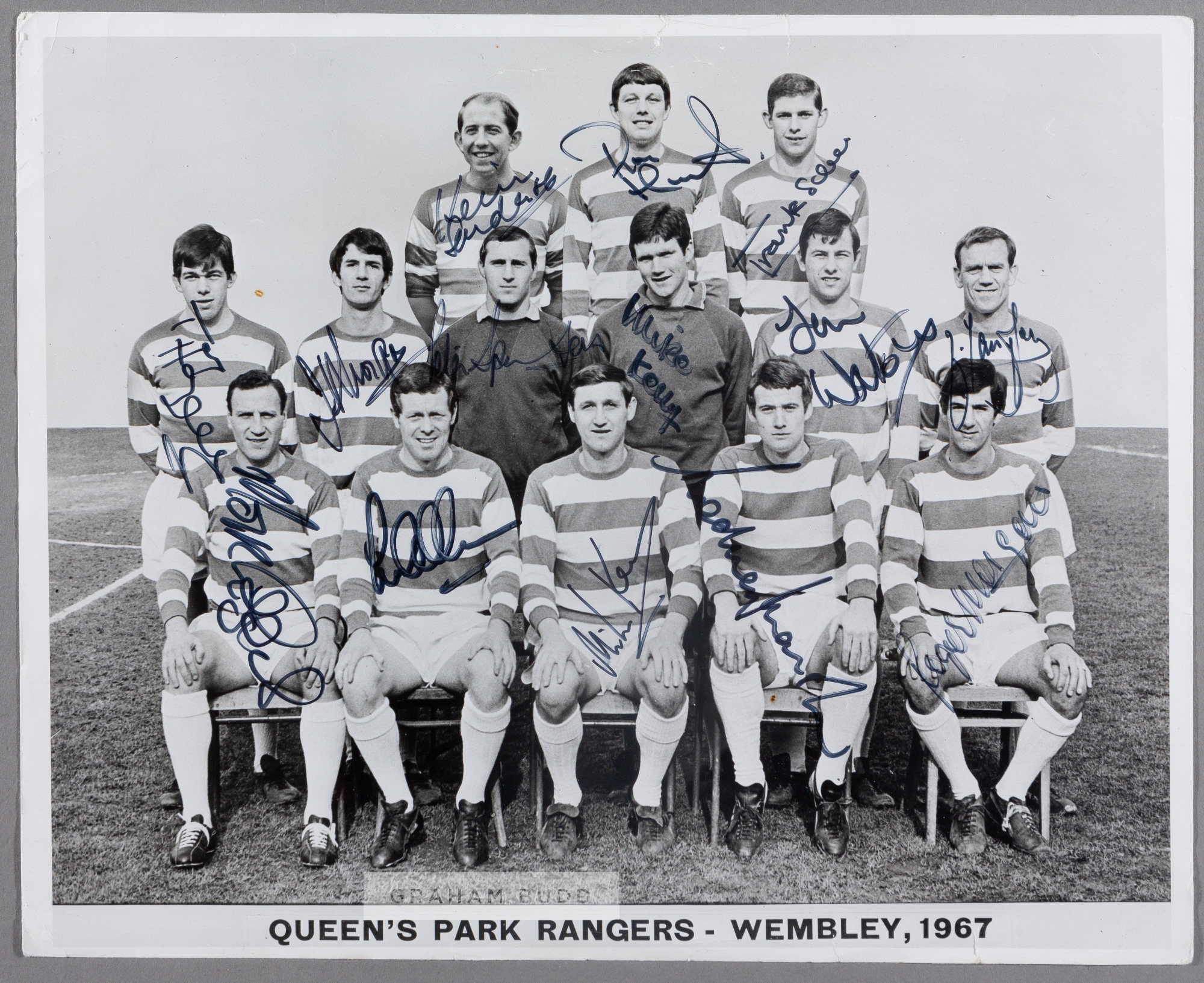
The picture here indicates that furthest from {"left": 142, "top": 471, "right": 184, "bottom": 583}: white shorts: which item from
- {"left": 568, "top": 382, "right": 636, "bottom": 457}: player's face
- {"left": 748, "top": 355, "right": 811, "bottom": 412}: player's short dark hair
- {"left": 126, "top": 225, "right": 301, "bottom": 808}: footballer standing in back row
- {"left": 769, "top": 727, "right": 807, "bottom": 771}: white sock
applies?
{"left": 769, "top": 727, "right": 807, "bottom": 771}: white sock

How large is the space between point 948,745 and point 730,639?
712mm

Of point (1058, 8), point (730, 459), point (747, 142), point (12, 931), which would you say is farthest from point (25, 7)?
point (1058, 8)

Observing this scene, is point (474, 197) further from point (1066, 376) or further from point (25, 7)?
point (1066, 376)

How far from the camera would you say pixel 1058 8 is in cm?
257

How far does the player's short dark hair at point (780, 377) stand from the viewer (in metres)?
2.48

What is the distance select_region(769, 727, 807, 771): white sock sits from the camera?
2.54m

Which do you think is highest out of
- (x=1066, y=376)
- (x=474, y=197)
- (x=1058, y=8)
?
(x=1058, y=8)

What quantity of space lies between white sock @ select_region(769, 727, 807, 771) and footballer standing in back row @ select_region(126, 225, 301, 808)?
4.65ft

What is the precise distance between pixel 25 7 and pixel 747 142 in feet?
7.19

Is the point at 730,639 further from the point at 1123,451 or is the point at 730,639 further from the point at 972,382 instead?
the point at 1123,451

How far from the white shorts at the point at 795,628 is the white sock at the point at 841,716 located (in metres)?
0.06

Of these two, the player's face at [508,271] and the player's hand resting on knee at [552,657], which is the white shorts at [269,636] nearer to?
the player's hand resting on knee at [552,657]
